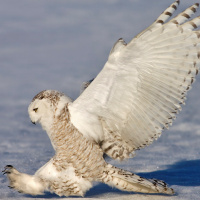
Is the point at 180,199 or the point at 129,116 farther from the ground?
the point at 129,116

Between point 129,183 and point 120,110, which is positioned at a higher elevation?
point 120,110

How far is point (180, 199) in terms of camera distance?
11.6 ft

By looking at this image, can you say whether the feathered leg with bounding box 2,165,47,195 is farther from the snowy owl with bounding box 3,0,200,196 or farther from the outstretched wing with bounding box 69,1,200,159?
the outstretched wing with bounding box 69,1,200,159

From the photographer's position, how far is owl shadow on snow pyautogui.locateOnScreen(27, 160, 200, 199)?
12.7 feet

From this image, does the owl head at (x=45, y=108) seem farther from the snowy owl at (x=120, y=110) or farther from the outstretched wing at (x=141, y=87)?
the outstretched wing at (x=141, y=87)

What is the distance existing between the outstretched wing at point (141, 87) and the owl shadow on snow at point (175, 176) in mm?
426

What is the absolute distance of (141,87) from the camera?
11.0 ft

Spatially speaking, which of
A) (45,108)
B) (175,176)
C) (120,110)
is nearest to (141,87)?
(120,110)

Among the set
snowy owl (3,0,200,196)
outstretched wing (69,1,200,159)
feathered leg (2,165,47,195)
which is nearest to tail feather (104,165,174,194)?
snowy owl (3,0,200,196)

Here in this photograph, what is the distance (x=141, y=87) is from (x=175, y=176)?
1399 millimetres

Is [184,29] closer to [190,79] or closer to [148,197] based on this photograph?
[190,79]

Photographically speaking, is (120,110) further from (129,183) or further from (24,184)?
(24,184)

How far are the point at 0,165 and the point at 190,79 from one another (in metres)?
2.28

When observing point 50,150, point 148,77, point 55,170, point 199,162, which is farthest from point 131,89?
point 50,150
